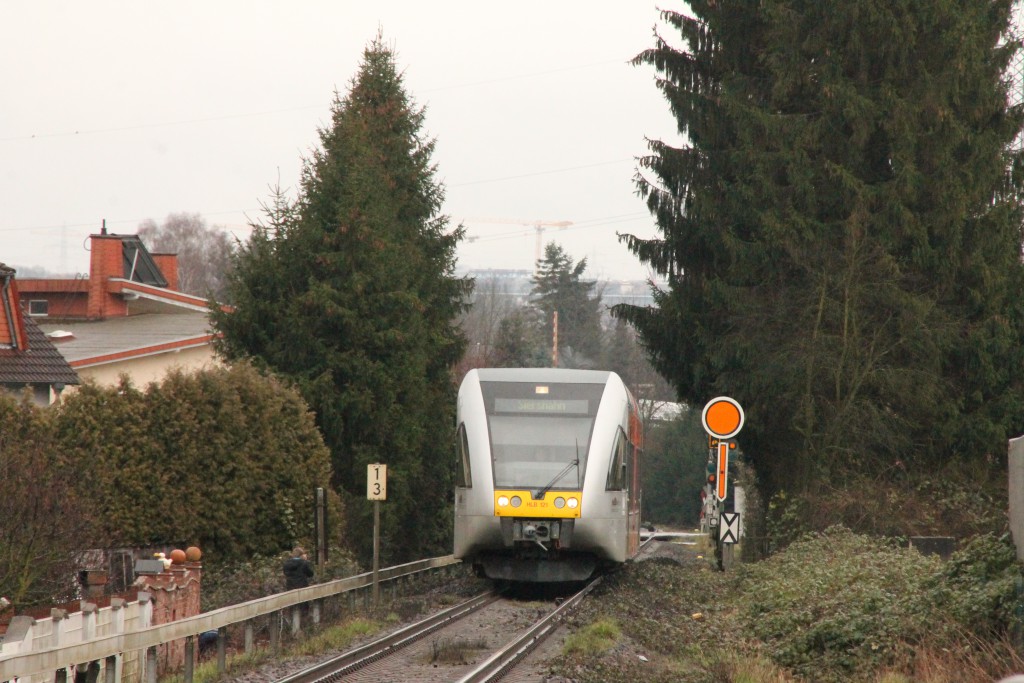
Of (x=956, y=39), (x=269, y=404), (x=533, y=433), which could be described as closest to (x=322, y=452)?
(x=269, y=404)

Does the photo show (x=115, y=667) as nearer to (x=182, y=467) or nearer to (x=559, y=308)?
(x=182, y=467)

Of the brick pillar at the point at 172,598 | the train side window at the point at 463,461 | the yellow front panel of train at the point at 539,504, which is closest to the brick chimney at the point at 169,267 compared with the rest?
the train side window at the point at 463,461

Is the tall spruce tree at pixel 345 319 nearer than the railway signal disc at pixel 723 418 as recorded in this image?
No

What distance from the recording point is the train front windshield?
1955 centimetres

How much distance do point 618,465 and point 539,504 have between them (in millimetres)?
1537

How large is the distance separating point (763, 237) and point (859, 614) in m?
16.9

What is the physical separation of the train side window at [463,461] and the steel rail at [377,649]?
1.74 meters

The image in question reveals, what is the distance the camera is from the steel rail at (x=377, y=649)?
12133 millimetres

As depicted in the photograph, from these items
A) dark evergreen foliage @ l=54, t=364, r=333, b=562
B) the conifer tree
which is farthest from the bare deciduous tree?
dark evergreen foliage @ l=54, t=364, r=333, b=562

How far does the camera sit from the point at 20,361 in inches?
1227

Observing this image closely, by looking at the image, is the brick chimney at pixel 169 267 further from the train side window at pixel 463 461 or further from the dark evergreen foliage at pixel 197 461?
Answer: the train side window at pixel 463 461

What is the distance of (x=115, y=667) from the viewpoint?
1145 cm

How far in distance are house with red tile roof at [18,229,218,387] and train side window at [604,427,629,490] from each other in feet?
75.9

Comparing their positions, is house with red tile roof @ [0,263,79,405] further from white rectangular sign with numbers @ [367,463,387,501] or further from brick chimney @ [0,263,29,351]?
white rectangular sign with numbers @ [367,463,387,501]
